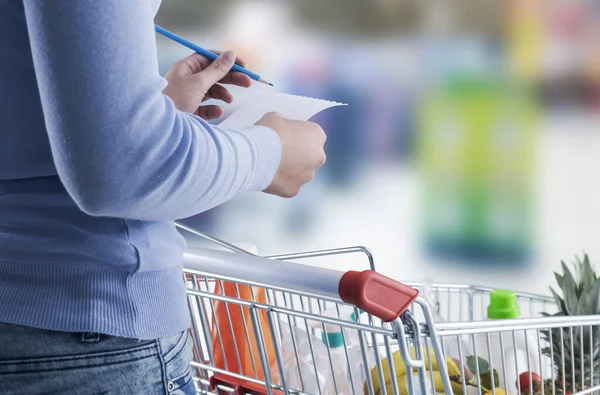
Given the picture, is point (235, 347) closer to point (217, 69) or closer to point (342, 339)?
point (342, 339)

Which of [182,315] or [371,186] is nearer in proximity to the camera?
[182,315]

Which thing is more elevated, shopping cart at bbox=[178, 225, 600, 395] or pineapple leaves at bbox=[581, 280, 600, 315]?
shopping cart at bbox=[178, 225, 600, 395]

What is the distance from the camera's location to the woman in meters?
0.35

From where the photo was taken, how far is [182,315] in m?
0.49

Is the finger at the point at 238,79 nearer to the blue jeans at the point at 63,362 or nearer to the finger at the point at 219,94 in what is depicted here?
the finger at the point at 219,94

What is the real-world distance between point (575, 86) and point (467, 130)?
244 millimetres

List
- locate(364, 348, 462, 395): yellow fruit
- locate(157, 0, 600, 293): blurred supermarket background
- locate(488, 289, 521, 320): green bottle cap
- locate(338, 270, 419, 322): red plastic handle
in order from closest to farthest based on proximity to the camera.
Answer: locate(338, 270, 419, 322): red plastic handle
locate(364, 348, 462, 395): yellow fruit
locate(488, 289, 521, 320): green bottle cap
locate(157, 0, 600, 293): blurred supermarket background

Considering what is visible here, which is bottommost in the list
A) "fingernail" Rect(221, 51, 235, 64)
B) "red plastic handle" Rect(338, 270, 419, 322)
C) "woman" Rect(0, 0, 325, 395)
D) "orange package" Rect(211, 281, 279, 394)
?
"orange package" Rect(211, 281, 279, 394)

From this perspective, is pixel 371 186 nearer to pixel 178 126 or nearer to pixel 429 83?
pixel 429 83

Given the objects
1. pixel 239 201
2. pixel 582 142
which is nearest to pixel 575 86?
pixel 582 142

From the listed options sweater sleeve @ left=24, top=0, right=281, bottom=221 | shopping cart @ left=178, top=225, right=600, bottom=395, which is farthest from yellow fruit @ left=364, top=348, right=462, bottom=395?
sweater sleeve @ left=24, top=0, right=281, bottom=221

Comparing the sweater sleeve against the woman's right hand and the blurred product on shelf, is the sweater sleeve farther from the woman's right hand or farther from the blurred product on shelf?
the blurred product on shelf

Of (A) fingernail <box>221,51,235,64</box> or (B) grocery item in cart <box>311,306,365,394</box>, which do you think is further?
(B) grocery item in cart <box>311,306,365,394</box>

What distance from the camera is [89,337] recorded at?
44 cm
